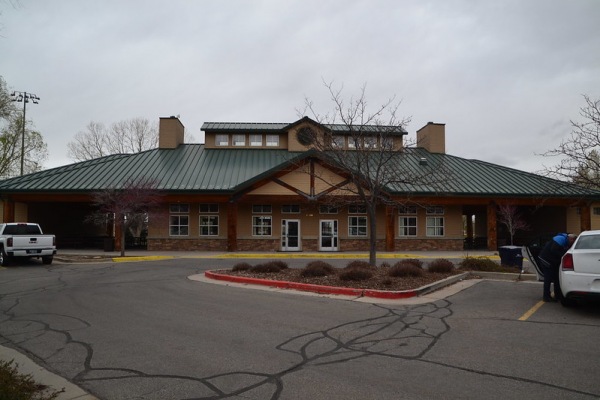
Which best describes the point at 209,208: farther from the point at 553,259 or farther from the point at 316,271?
the point at 553,259

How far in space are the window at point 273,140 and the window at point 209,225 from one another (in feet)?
29.1

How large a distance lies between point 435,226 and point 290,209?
9650 mm

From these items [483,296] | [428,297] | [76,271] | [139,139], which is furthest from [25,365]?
[139,139]

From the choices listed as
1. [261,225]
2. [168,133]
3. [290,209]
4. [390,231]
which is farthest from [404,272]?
[168,133]

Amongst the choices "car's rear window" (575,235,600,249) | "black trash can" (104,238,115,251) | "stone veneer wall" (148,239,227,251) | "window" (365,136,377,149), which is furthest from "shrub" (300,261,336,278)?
"black trash can" (104,238,115,251)

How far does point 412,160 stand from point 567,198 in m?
10.3

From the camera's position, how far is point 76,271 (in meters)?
17.0

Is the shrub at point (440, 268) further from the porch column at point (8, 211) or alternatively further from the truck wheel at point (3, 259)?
the porch column at point (8, 211)

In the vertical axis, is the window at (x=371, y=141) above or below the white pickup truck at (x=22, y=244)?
above

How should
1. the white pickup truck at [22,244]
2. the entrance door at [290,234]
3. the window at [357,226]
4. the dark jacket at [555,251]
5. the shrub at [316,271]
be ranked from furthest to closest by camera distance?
the window at [357,226], the entrance door at [290,234], the white pickup truck at [22,244], the shrub at [316,271], the dark jacket at [555,251]

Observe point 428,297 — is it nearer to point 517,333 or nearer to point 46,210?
point 517,333

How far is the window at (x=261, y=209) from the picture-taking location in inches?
1122

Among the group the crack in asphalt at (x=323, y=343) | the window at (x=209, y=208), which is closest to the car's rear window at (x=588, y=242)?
the crack in asphalt at (x=323, y=343)

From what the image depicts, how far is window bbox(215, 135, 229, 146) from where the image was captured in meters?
35.0
